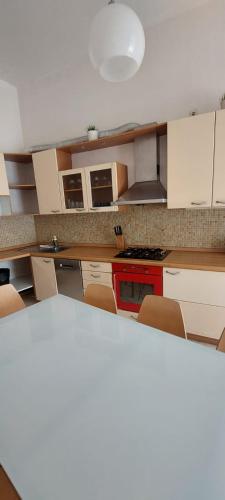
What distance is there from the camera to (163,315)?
1427 millimetres

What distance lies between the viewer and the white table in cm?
59

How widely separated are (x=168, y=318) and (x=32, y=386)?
0.83 m

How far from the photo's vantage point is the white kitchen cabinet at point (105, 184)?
2.50 meters

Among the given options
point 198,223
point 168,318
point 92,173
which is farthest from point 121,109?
point 168,318

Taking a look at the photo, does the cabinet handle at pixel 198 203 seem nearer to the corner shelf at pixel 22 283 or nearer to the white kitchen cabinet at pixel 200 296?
the white kitchen cabinet at pixel 200 296

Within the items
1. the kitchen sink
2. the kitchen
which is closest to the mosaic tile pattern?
the kitchen

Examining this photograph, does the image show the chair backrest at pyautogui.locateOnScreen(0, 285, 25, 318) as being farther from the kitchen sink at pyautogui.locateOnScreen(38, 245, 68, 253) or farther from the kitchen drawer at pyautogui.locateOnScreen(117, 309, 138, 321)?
the kitchen sink at pyautogui.locateOnScreen(38, 245, 68, 253)

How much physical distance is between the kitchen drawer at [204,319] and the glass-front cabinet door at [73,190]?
5.18 ft

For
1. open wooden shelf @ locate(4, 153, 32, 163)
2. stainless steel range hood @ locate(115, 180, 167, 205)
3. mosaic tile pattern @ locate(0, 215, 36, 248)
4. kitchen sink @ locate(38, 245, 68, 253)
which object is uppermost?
open wooden shelf @ locate(4, 153, 32, 163)

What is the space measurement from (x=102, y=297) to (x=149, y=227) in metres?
1.28

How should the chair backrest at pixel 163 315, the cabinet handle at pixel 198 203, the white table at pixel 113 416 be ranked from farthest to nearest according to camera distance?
the cabinet handle at pixel 198 203
the chair backrest at pixel 163 315
the white table at pixel 113 416

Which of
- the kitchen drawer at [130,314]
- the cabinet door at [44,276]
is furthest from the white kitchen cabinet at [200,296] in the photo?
the cabinet door at [44,276]

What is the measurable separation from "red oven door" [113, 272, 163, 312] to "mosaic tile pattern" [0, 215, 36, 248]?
6.16ft

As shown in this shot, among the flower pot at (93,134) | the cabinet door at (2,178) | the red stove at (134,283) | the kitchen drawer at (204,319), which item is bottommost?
the kitchen drawer at (204,319)
